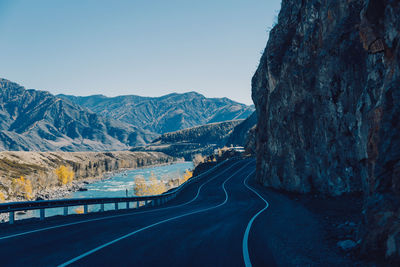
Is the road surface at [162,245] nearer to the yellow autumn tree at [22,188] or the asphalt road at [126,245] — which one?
the asphalt road at [126,245]

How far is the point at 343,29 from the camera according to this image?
663 inches

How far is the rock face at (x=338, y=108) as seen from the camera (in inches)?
272

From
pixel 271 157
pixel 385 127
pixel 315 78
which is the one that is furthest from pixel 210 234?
pixel 271 157

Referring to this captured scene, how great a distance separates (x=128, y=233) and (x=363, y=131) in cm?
887

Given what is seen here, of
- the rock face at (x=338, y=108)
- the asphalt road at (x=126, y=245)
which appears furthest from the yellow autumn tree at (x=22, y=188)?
the asphalt road at (x=126, y=245)

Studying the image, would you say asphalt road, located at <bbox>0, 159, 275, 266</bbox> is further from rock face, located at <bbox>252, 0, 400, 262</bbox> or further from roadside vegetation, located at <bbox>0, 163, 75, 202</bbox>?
roadside vegetation, located at <bbox>0, 163, 75, 202</bbox>

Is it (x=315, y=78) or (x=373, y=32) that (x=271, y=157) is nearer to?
(x=315, y=78)

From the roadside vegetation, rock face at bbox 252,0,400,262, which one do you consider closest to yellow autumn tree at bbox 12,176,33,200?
the roadside vegetation

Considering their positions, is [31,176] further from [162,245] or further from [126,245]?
[162,245]

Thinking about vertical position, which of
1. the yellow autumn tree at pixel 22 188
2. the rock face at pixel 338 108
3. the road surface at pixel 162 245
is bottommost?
the yellow autumn tree at pixel 22 188

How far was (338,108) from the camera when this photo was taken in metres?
17.5

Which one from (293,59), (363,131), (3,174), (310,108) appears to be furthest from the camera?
(3,174)

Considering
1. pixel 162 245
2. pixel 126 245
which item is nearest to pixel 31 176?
pixel 126 245

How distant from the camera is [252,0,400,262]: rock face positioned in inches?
272
